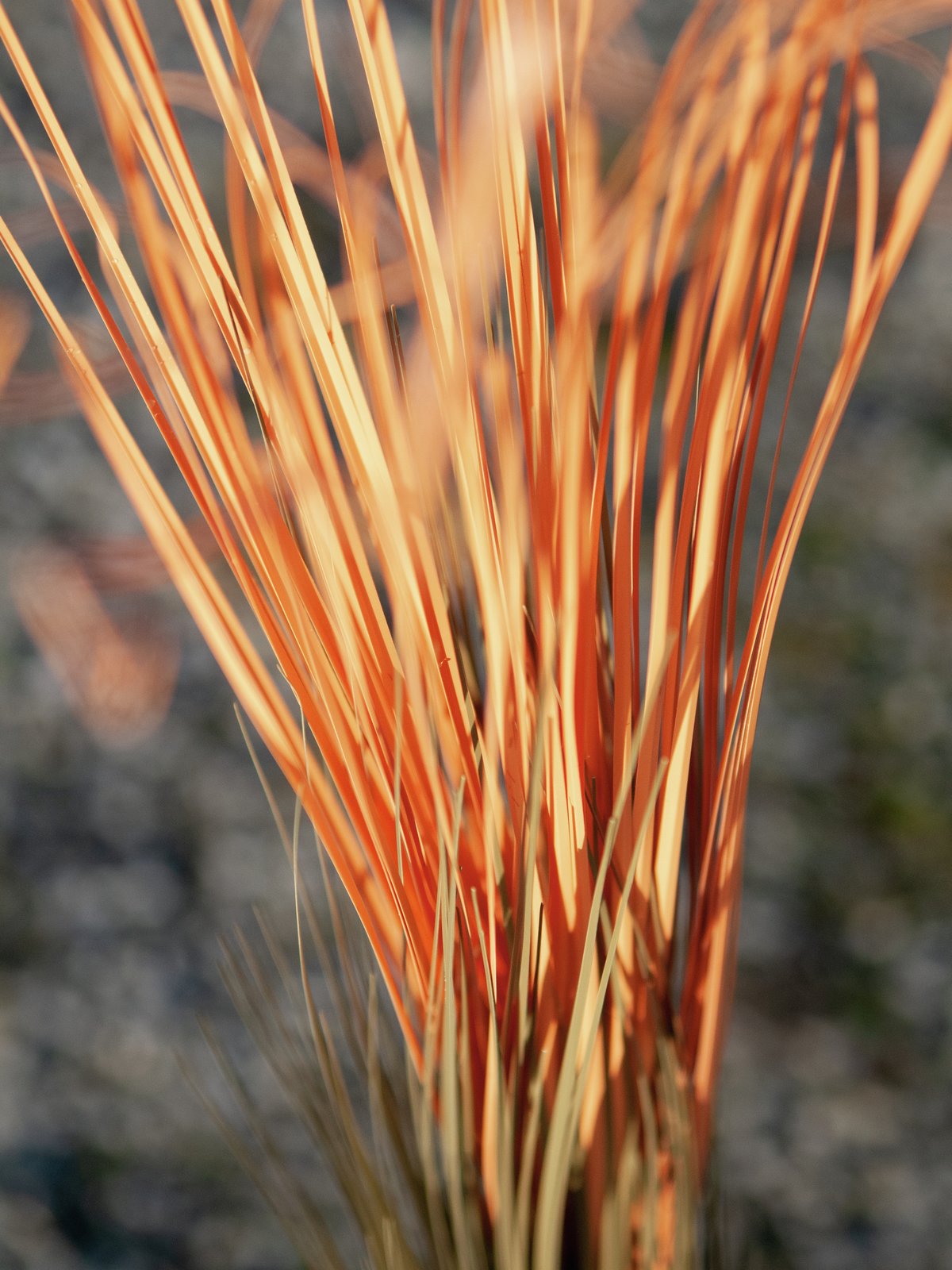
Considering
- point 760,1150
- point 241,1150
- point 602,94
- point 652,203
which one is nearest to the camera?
point 652,203

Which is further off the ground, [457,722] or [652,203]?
[652,203]

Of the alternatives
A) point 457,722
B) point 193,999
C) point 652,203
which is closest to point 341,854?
point 457,722

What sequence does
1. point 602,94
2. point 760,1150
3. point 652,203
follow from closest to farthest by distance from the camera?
point 652,203 < point 602,94 < point 760,1150

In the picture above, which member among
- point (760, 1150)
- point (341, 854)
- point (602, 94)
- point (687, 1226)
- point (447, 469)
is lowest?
point (760, 1150)

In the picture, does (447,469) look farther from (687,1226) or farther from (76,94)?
(76,94)

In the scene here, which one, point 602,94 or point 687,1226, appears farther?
point 602,94

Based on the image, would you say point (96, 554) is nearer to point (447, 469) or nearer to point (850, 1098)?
point (447, 469)
